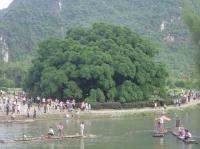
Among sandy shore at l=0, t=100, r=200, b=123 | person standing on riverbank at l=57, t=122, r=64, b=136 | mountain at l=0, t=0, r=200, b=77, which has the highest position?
mountain at l=0, t=0, r=200, b=77

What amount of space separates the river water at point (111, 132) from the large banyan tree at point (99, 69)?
24.4 feet

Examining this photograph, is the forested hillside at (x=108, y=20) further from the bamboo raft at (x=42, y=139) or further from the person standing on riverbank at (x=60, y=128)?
the bamboo raft at (x=42, y=139)

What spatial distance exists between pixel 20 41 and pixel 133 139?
11645cm

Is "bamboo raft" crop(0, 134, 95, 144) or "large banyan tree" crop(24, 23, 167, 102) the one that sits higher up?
"large banyan tree" crop(24, 23, 167, 102)

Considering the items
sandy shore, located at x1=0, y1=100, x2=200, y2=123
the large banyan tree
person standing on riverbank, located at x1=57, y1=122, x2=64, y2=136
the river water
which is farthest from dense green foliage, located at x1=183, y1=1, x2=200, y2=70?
the large banyan tree

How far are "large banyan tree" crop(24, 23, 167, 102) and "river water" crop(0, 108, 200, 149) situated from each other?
745 cm

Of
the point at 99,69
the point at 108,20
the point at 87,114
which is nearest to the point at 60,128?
the point at 87,114

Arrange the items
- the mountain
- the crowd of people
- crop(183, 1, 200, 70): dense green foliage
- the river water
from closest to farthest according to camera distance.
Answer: crop(183, 1, 200, 70): dense green foliage → the river water → the crowd of people → the mountain

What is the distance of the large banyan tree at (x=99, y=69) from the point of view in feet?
243

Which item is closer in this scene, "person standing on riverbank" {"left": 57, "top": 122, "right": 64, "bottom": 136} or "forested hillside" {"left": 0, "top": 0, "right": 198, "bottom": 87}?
"person standing on riverbank" {"left": 57, "top": 122, "right": 64, "bottom": 136}

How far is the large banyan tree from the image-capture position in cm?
7406

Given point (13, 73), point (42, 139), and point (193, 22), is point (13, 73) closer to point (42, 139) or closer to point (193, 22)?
point (42, 139)

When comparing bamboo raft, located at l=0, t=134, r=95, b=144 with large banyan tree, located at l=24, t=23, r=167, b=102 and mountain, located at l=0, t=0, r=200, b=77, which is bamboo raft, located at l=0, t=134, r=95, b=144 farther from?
mountain, located at l=0, t=0, r=200, b=77

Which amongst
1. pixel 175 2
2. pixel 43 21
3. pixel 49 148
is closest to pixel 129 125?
pixel 49 148
